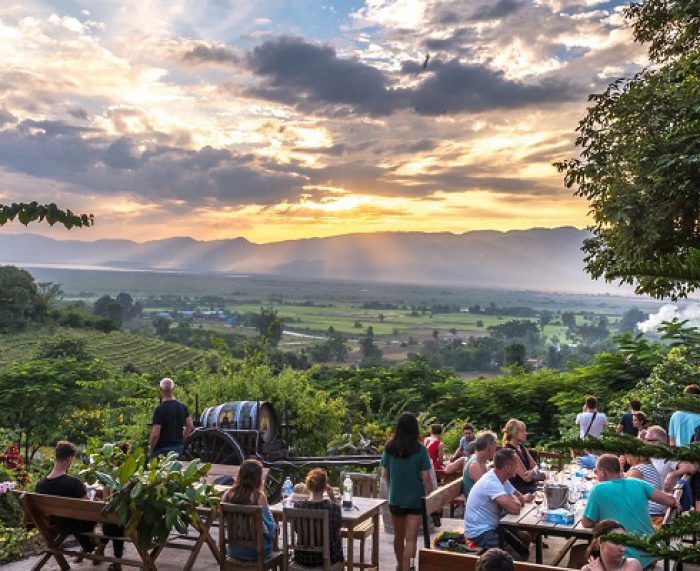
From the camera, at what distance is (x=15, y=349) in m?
38.9

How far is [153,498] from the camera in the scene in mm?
5656

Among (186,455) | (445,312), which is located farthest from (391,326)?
(186,455)

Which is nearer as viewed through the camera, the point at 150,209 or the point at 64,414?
the point at 64,414

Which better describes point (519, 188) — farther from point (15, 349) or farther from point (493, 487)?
point (493, 487)

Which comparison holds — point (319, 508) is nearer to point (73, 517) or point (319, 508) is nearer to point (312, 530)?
point (312, 530)

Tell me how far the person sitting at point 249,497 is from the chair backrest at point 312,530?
0.26 m

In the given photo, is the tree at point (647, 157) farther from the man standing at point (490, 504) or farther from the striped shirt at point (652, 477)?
the man standing at point (490, 504)

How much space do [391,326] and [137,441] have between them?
89.4 m

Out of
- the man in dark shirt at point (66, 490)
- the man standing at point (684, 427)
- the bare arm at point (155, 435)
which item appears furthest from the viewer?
the bare arm at point (155, 435)

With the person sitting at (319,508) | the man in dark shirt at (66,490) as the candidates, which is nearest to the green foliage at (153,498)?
the man in dark shirt at (66,490)

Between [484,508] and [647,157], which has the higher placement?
[647,157]

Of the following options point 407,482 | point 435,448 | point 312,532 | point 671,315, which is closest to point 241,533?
point 312,532

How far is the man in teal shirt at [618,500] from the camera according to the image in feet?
17.9

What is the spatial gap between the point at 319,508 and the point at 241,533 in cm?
66
